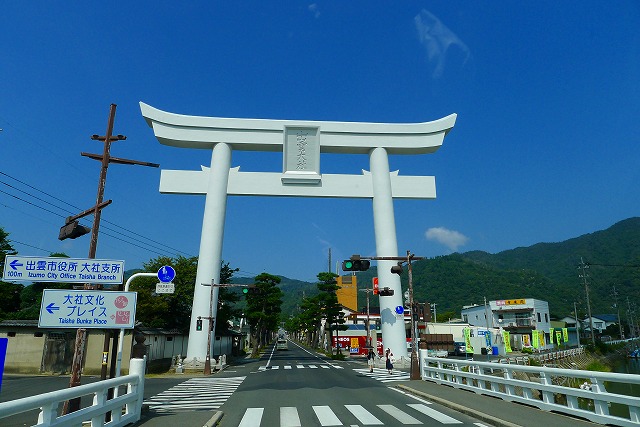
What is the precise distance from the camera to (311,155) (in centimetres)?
3066

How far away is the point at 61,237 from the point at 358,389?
12.5 m

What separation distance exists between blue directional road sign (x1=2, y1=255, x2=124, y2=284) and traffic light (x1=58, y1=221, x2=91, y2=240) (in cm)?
76

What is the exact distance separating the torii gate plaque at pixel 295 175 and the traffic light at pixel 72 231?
60.2 feet

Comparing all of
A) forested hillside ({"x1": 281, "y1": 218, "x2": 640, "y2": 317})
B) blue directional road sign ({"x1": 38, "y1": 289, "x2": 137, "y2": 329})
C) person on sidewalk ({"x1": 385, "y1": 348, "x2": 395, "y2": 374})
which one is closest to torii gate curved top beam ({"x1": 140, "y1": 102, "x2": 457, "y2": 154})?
person on sidewalk ({"x1": 385, "y1": 348, "x2": 395, "y2": 374})

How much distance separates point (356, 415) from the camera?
1106 centimetres

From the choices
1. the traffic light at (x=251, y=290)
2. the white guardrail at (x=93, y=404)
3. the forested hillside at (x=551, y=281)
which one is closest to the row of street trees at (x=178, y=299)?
the traffic light at (x=251, y=290)

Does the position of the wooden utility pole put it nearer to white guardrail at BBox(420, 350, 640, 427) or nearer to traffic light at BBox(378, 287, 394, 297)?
white guardrail at BBox(420, 350, 640, 427)

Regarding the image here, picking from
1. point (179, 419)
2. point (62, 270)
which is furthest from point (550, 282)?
point (62, 270)

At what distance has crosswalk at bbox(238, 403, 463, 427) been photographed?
396 inches

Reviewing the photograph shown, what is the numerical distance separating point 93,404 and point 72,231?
177 inches

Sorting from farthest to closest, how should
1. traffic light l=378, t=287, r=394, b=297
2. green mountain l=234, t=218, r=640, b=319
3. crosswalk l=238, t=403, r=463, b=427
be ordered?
green mountain l=234, t=218, r=640, b=319, traffic light l=378, t=287, r=394, b=297, crosswalk l=238, t=403, r=463, b=427

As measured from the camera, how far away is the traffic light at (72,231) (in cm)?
1071

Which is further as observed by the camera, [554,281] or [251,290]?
[554,281]

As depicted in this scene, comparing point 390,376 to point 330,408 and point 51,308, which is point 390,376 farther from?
point 51,308
